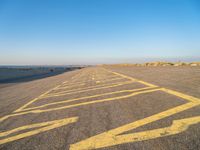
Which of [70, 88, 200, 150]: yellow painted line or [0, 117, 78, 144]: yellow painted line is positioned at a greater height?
[70, 88, 200, 150]: yellow painted line

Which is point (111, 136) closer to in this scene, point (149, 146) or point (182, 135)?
point (149, 146)

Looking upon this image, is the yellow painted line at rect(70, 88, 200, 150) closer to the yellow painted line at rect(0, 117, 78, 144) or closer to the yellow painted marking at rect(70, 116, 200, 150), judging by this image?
the yellow painted marking at rect(70, 116, 200, 150)

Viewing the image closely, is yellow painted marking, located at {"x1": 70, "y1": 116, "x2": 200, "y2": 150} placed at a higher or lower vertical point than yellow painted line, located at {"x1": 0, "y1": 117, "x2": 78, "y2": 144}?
higher

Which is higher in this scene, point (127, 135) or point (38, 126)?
point (127, 135)

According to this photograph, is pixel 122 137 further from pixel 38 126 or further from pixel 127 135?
pixel 38 126

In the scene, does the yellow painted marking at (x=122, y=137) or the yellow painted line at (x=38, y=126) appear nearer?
the yellow painted marking at (x=122, y=137)

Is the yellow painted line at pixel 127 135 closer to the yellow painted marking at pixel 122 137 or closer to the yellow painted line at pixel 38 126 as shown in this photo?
the yellow painted marking at pixel 122 137

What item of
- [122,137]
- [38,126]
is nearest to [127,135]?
[122,137]

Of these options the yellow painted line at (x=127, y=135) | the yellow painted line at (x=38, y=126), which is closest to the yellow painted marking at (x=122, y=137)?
the yellow painted line at (x=127, y=135)

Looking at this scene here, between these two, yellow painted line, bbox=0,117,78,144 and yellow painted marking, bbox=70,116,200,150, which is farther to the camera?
yellow painted line, bbox=0,117,78,144

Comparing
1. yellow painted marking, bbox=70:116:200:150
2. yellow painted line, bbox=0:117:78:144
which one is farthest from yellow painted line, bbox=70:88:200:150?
yellow painted line, bbox=0:117:78:144

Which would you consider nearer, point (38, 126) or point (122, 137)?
point (122, 137)

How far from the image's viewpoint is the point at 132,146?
205cm

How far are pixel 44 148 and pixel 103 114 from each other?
5.42 ft
